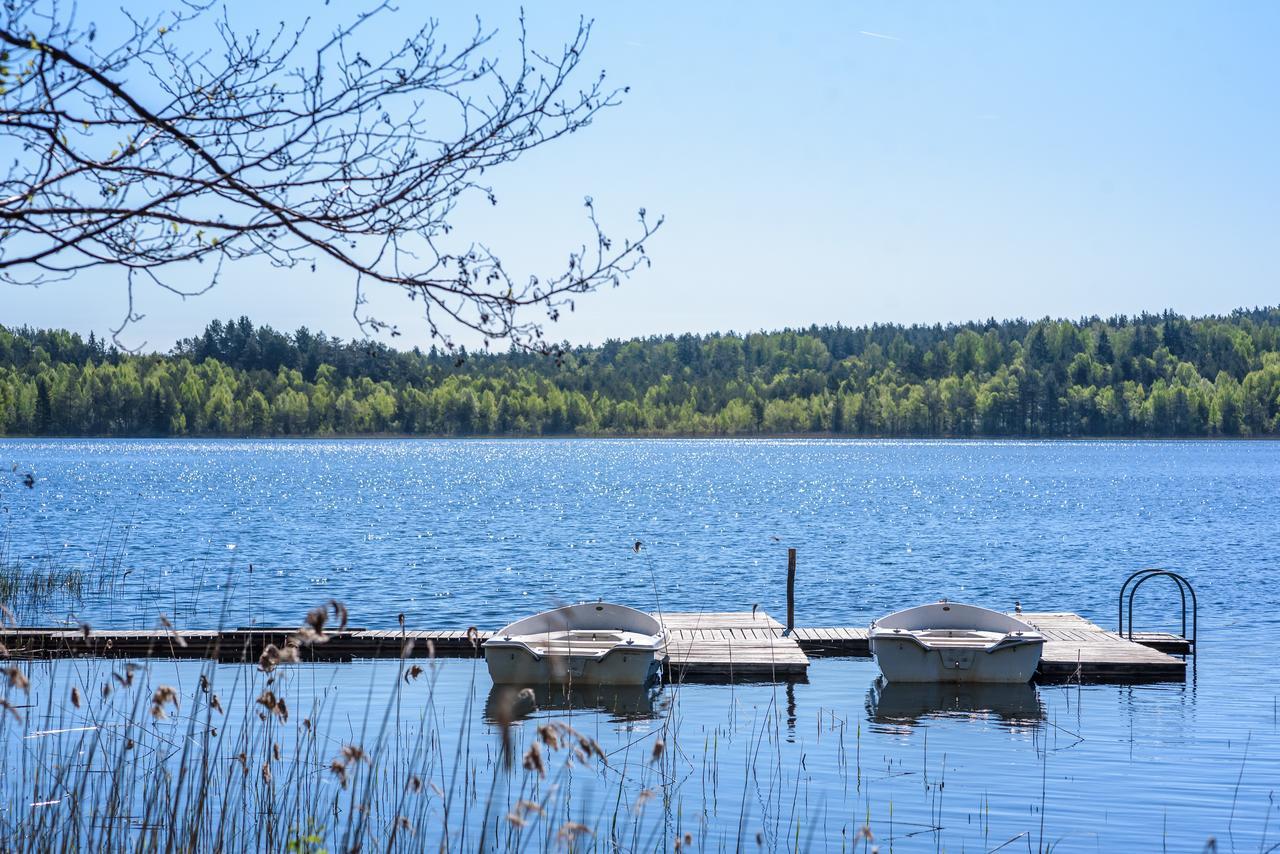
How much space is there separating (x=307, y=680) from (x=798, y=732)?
6.74 meters

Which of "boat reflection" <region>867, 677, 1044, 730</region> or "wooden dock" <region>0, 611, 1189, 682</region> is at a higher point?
"wooden dock" <region>0, 611, 1189, 682</region>

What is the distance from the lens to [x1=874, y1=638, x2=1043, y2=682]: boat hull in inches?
674

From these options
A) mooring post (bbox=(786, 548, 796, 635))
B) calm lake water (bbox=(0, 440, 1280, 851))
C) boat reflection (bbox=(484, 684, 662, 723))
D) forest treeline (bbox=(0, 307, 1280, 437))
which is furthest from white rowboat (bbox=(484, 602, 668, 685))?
forest treeline (bbox=(0, 307, 1280, 437))

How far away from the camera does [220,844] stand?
638cm

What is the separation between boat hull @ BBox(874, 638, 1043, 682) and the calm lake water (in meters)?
0.36

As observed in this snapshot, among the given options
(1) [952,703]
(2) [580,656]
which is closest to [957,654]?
(1) [952,703]

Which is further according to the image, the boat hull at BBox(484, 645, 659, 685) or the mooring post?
the mooring post

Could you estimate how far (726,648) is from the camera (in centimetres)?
1844

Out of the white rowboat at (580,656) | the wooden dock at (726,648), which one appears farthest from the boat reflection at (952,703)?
the white rowboat at (580,656)

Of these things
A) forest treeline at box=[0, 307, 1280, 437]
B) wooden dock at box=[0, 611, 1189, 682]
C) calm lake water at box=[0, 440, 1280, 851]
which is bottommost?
calm lake water at box=[0, 440, 1280, 851]

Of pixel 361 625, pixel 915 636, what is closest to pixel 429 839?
pixel 915 636

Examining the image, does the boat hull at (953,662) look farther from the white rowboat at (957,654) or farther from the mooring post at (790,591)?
the mooring post at (790,591)

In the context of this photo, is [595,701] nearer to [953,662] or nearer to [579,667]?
[579,667]

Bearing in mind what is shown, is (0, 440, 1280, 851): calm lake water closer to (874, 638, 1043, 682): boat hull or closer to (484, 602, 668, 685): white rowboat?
(874, 638, 1043, 682): boat hull
